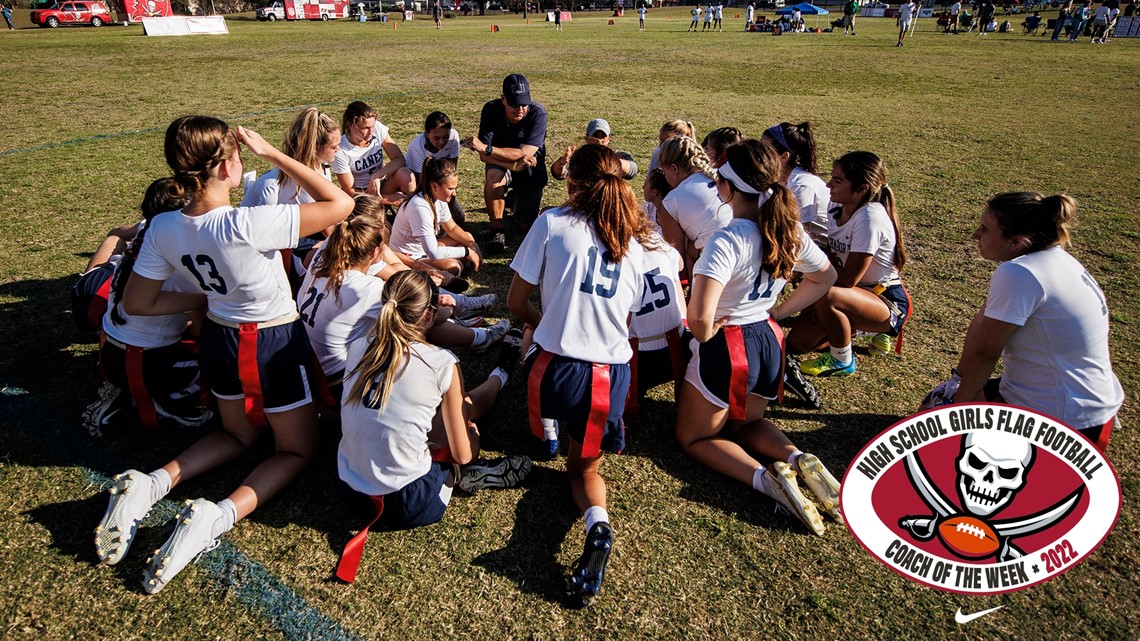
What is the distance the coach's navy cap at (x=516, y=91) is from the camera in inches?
272

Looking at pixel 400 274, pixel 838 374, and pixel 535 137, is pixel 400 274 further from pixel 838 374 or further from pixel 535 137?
pixel 535 137

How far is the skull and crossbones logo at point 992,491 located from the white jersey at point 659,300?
1.62 metres

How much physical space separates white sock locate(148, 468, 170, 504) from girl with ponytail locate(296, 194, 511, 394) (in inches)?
38.1

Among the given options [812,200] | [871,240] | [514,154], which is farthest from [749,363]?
[514,154]

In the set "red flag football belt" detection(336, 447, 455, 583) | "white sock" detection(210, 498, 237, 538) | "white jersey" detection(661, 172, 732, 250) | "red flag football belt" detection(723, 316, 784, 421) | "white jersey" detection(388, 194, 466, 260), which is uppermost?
"white jersey" detection(661, 172, 732, 250)

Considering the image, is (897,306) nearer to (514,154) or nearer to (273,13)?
(514,154)

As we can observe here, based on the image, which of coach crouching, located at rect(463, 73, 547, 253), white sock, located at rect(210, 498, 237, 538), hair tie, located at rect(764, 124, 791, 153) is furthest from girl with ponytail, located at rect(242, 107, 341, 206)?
hair tie, located at rect(764, 124, 791, 153)

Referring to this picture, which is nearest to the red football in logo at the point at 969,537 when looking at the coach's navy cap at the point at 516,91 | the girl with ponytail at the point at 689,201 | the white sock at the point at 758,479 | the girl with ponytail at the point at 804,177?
the white sock at the point at 758,479

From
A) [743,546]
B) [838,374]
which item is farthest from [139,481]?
[838,374]

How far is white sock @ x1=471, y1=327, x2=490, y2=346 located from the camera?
4965 mm

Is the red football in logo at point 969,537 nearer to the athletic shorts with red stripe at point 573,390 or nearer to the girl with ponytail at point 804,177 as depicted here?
the athletic shorts with red stripe at point 573,390

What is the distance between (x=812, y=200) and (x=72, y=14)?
52946mm

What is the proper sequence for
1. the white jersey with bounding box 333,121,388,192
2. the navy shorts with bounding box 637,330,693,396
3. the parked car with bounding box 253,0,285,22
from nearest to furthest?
the navy shorts with bounding box 637,330,693,396 → the white jersey with bounding box 333,121,388,192 → the parked car with bounding box 253,0,285,22

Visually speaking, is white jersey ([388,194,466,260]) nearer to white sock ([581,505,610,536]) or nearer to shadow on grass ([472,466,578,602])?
shadow on grass ([472,466,578,602])
